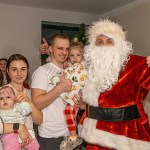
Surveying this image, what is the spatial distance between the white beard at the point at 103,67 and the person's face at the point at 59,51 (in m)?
0.24

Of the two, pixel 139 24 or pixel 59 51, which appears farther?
pixel 139 24

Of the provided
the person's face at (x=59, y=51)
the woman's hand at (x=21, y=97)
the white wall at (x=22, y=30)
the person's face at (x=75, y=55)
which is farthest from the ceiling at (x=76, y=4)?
the woman's hand at (x=21, y=97)

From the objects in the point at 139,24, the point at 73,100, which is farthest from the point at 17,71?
the point at 139,24

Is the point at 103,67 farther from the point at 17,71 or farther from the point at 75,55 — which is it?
the point at 17,71

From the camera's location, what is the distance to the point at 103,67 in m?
2.26

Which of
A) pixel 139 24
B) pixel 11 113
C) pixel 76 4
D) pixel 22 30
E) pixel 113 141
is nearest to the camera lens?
pixel 11 113

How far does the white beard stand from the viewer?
7.11 ft

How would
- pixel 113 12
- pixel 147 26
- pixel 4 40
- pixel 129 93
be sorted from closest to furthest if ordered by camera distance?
pixel 129 93 → pixel 147 26 → pixel 4 40 → pixel 113 12

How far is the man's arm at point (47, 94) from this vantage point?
219cm

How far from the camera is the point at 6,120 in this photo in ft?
6.40

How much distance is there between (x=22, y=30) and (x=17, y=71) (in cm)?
432

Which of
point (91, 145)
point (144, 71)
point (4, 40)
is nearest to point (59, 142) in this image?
point (91, 145)

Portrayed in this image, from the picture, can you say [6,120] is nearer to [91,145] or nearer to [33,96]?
[33,96]

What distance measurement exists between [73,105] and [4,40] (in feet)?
13.4
